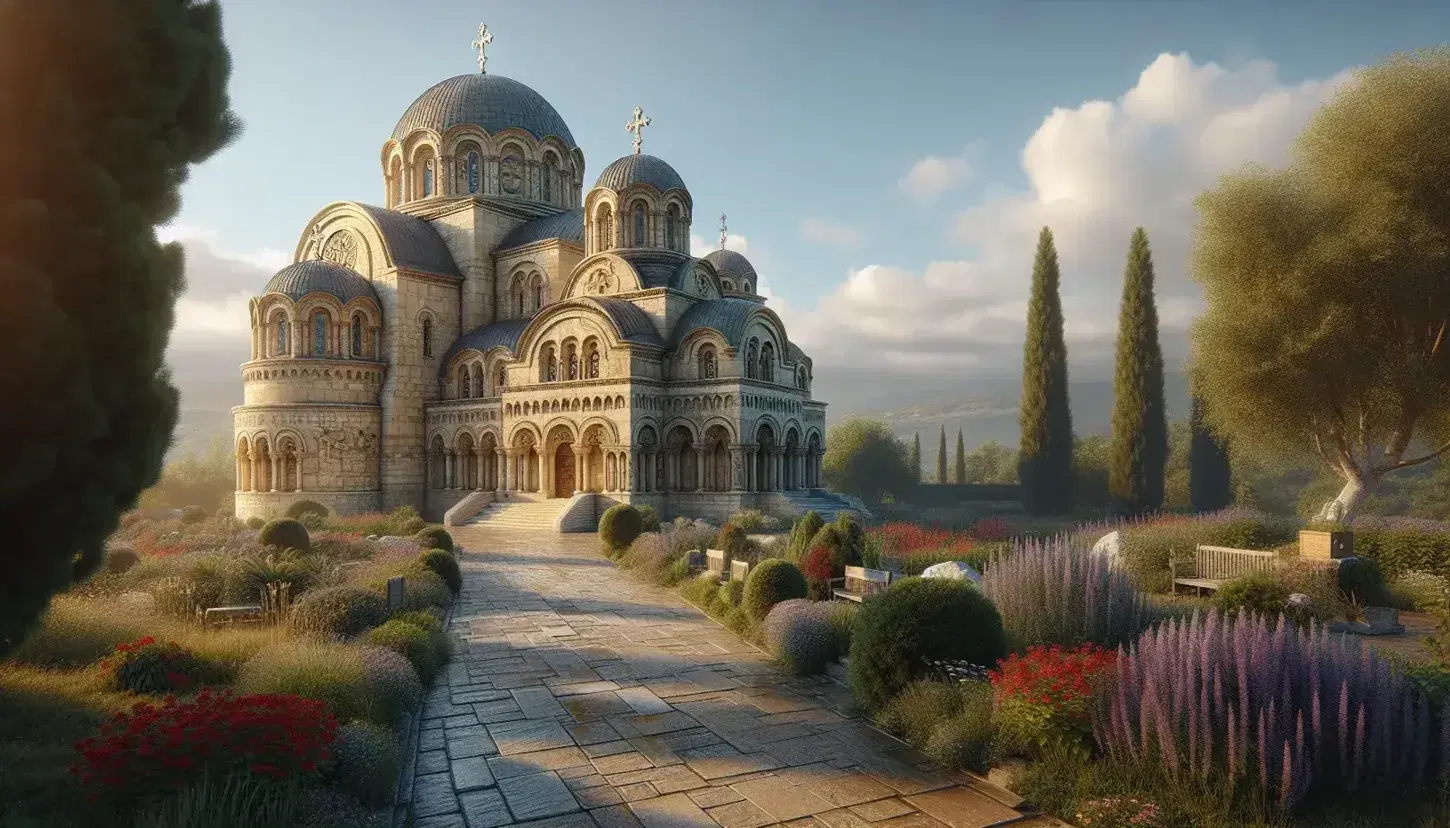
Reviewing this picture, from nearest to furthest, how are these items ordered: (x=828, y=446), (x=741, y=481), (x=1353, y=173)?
(x=1353, y=173), (x=741, y=481), (x=828, y=446)

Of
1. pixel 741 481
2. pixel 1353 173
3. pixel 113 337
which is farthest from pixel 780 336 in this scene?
pixel 113 337

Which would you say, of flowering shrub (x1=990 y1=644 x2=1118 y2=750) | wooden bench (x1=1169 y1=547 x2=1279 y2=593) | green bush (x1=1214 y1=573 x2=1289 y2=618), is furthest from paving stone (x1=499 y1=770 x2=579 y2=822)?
wooden bench (x1=1169 y1=547 x2=1279 y2=593)

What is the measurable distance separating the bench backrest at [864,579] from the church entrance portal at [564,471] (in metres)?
18.9

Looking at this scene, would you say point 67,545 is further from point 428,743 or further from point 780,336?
point 780,336

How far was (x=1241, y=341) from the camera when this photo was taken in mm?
18406

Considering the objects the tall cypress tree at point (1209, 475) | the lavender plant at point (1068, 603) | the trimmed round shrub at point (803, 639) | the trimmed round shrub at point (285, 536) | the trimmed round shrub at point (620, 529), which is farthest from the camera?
the tall cypress tree at point (1209, 475)

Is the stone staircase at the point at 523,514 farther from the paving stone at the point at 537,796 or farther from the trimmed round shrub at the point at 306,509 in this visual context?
the paving stone at the point at 537,796

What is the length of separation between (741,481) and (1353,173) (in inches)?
709

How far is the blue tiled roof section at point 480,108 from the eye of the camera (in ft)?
119

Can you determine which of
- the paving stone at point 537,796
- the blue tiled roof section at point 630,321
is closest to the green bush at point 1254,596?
the paving stone at point 537,796

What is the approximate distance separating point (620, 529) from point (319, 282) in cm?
1952

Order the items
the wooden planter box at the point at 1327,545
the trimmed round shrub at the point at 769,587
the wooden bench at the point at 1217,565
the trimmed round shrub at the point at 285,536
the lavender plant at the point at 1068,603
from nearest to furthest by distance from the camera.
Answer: the lavender plant at the point at 1068,603 → the trimmed round shrub at the point at 769,587 → the wooden planter box at the point at 1327,545 → the wooden bench at the point at 1217,565 → the trimmed round shrub at the point at 285,536

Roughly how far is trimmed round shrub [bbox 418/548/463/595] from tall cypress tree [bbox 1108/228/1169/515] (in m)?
27.1

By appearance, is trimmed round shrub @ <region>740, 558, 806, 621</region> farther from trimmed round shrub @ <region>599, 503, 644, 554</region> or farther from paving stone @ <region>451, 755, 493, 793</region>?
trimmed round shrub @ <region>599, 503, 644, 554</region>
